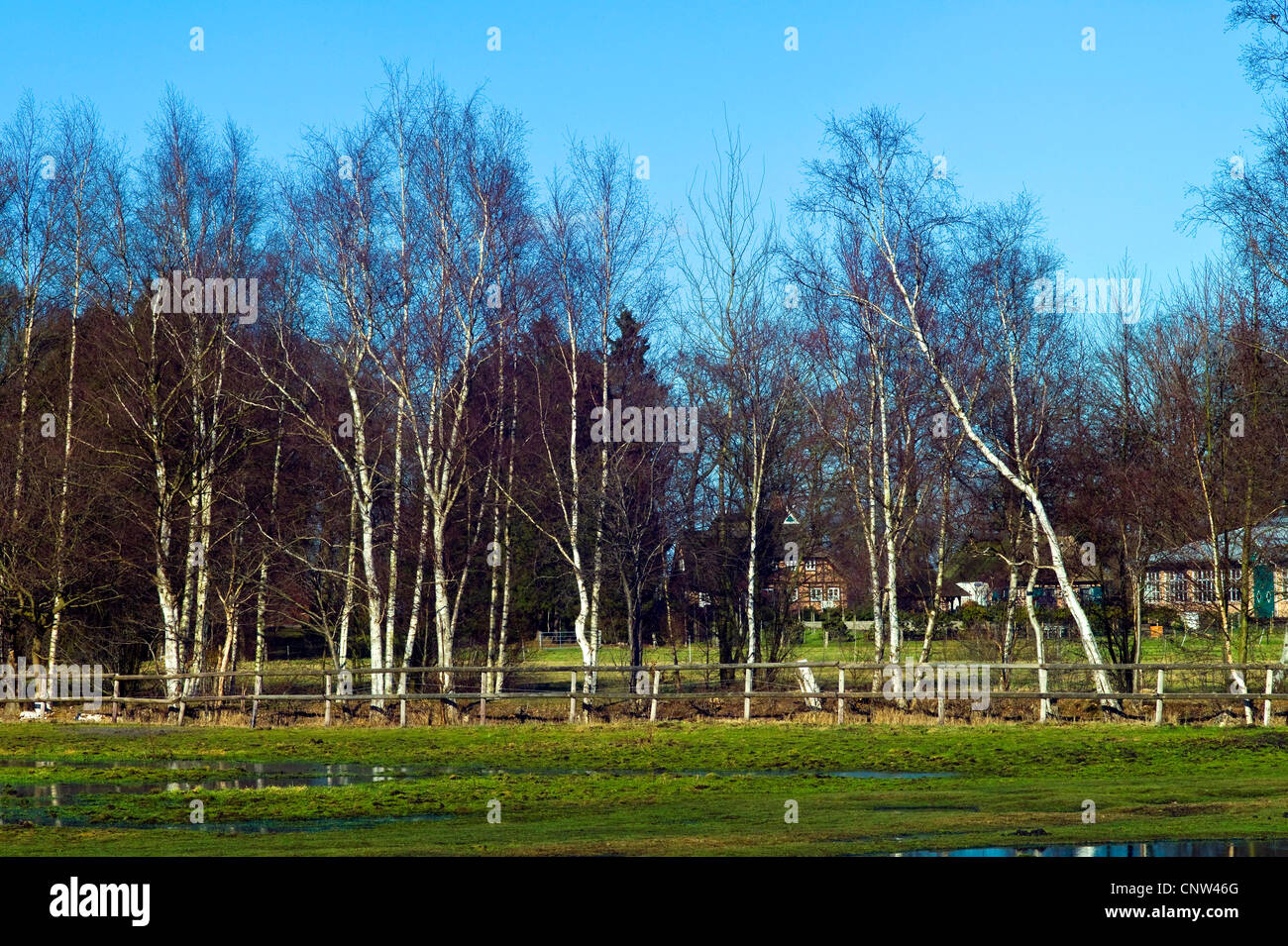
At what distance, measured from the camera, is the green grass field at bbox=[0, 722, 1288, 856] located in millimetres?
10906

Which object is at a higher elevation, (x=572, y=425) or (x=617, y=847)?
(x=572, y=425)

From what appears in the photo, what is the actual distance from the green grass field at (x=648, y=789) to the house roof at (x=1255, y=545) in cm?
630

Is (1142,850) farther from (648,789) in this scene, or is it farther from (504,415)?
(504,415)

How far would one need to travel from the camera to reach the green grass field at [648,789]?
35.8 ft

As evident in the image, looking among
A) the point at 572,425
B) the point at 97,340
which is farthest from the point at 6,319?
the point at 572,425

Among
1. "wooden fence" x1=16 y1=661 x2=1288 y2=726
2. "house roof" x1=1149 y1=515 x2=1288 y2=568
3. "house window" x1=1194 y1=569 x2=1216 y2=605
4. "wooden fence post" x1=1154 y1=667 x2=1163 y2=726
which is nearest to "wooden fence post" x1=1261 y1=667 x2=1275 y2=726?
"wooden fence" x1=16 y1=661 x2=1288 y2=726

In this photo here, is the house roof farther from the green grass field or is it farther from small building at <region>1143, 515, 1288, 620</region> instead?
the green grass field

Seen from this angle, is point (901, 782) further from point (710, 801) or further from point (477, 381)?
point (477, 381)

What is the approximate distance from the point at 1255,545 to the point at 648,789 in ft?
58.9

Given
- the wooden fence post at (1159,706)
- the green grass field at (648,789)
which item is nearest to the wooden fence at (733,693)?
the wooden fence post at (1159,706)

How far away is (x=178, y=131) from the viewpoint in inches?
1204

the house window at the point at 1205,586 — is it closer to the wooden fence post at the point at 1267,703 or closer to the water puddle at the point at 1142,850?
the wooden fence post at the point at 1267,703

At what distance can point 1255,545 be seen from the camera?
88.4ft

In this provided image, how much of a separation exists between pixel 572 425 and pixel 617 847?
18.9 m
